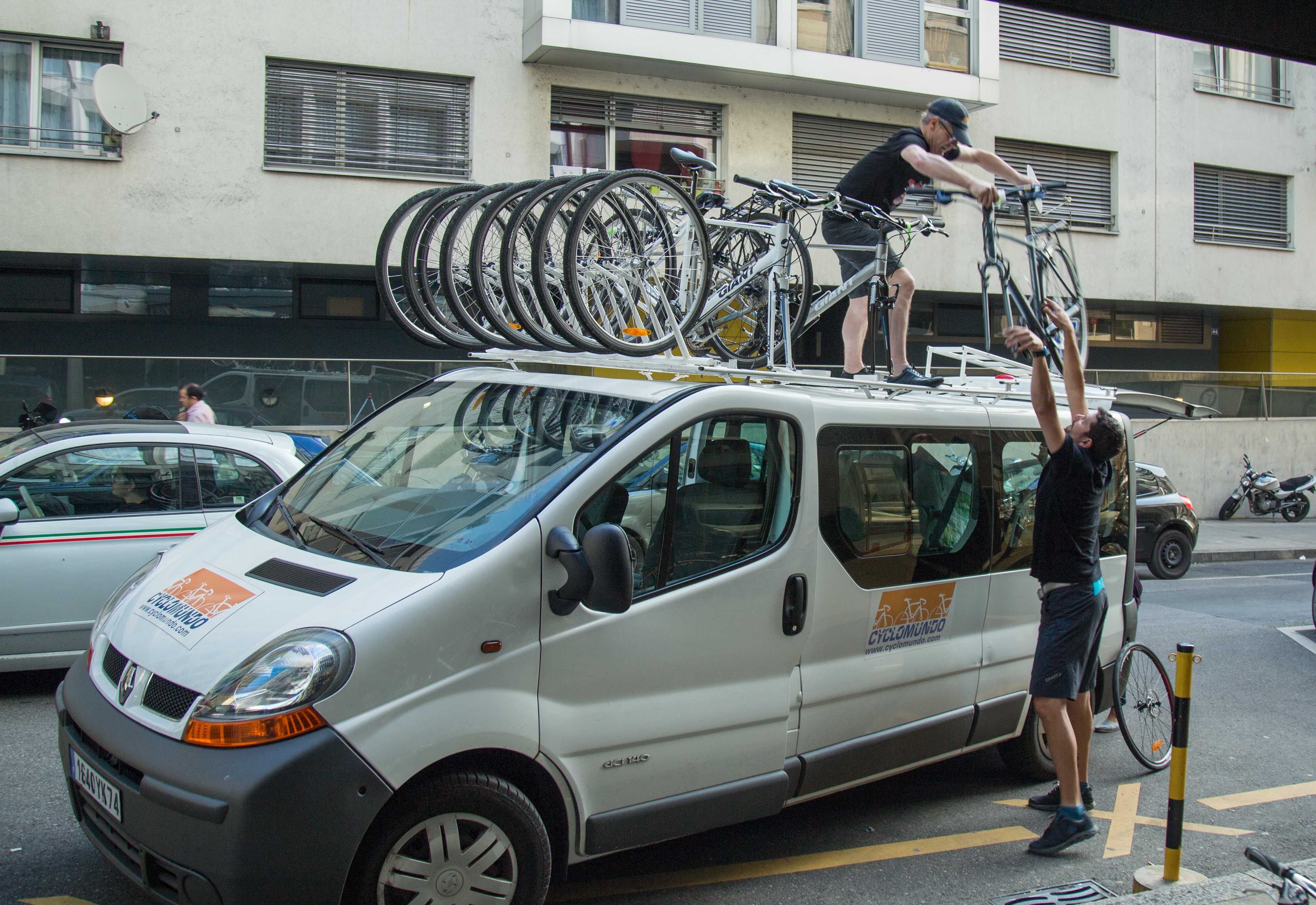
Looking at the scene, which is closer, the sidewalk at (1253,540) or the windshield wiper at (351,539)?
the windshield wiper at (351,539)

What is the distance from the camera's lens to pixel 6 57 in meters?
12.9

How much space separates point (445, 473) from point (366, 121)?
1158cm

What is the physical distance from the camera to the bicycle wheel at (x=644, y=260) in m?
4.96

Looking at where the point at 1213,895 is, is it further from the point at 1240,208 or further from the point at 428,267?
the point at 1240,208

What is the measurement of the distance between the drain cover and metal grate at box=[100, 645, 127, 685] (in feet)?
10.3

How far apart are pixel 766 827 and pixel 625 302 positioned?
2444 mm

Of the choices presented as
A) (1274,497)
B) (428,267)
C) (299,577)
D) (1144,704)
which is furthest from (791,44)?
(299,577)

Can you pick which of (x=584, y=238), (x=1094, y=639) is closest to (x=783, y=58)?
(x=584, y=238)

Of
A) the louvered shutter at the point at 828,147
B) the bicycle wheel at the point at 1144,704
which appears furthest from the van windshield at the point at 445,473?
the louvered shutter at the point at 828,147

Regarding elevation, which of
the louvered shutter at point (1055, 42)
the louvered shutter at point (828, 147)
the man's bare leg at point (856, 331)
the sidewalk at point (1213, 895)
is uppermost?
the louvered shutter at point (1055, 42)

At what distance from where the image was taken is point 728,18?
1551 cm

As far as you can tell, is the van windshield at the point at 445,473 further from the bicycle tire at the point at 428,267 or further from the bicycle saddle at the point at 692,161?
the bicycle saddle at the point at 692,161

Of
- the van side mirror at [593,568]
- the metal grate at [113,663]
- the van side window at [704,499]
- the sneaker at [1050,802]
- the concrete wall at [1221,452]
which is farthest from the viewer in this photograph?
the concrete wall at [1221,452]

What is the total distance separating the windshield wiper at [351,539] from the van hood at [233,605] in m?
0.06
